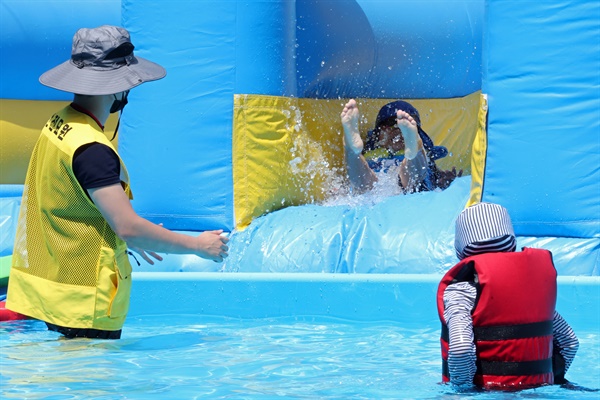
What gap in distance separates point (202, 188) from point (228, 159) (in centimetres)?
18

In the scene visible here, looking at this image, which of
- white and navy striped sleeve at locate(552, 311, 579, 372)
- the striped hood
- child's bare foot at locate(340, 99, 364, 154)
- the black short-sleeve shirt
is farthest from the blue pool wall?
the black short-sleeve shirt

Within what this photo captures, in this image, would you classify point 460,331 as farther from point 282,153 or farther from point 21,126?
point 21,126

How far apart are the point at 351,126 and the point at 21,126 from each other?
1.77 metres

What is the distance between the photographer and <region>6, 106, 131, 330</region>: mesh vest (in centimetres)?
235

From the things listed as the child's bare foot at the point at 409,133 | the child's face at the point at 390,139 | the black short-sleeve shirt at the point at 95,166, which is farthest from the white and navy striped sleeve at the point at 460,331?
the child's face at the point at 390,139

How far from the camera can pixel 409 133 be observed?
14.8ft

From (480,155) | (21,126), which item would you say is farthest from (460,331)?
(21,126)

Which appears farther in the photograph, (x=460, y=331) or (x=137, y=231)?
(x=137, y=231)

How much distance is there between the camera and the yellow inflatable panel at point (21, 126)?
5.05 meters

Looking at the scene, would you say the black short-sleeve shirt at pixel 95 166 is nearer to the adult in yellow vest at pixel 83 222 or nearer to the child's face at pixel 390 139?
the adult in yellow vest at pixel 83 222

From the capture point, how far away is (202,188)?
14.6 ft

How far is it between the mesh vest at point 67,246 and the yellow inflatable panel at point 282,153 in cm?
202

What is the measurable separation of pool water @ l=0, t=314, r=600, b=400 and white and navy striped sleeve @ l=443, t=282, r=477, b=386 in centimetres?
6

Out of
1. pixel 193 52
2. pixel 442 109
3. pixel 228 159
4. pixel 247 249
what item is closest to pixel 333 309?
pixel 247 249
